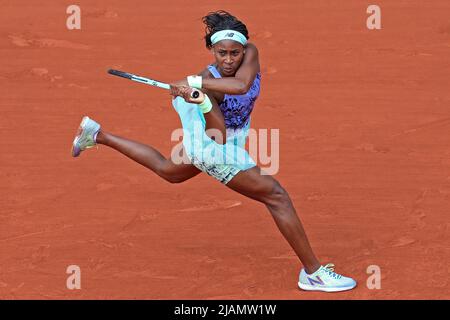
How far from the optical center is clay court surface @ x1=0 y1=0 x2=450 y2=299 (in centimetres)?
800

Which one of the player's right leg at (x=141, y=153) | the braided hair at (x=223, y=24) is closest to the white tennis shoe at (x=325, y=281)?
the player's right leg at (x=141, y=153)

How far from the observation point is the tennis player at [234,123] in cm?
714

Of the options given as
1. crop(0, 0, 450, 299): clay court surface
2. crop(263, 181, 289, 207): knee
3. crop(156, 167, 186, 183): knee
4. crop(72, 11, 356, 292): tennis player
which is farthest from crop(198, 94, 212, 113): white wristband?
crop(0, 0, 450, 299): clay court surface

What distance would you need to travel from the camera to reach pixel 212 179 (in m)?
9.50

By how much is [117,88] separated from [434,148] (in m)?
2.98

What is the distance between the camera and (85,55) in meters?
11.5

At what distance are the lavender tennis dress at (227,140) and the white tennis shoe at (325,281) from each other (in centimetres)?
81

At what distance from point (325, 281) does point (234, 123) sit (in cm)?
115

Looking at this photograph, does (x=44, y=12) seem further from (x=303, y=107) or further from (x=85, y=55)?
(x=303, y=107)

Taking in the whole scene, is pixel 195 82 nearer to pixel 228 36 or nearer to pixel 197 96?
pixel 197 96

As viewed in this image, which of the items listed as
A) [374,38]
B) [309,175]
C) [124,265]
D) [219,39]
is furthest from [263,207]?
[374,38]

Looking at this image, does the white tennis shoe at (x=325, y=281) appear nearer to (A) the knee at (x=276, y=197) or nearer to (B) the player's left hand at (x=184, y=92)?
(A) the knee at (x=276, y=197)

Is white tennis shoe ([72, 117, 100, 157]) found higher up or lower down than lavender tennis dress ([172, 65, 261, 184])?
higher up

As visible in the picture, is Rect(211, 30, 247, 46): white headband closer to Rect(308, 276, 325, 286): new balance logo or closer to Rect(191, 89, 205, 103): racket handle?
Rect(191, 89, 205, 103): racket handle
